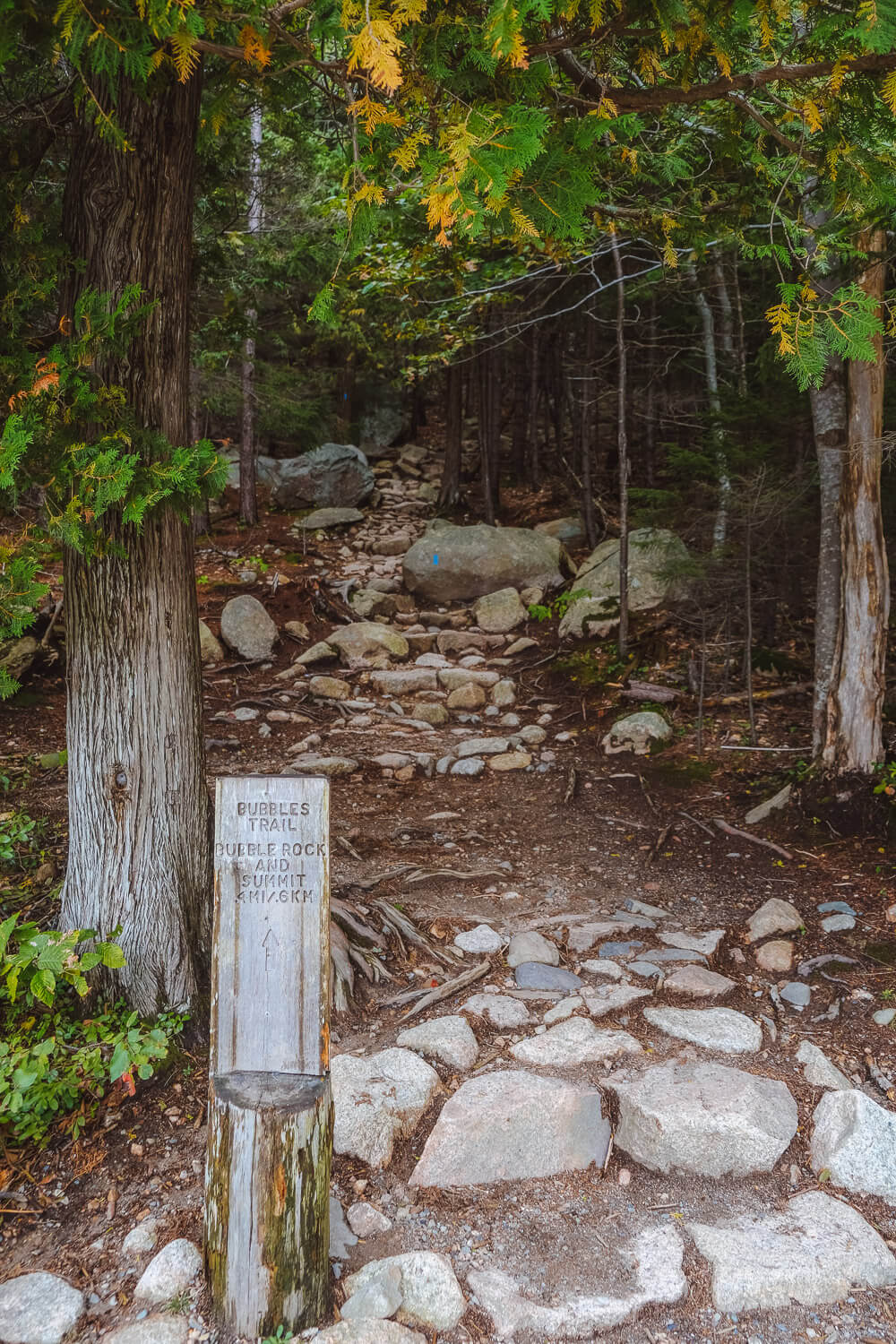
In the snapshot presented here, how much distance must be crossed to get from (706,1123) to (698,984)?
114 centimetres

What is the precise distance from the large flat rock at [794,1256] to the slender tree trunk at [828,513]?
4.00 m

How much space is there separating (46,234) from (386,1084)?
4.08m

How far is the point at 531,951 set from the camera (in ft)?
15.1

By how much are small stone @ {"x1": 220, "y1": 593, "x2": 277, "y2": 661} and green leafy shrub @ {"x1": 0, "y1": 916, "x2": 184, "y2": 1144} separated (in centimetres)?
736

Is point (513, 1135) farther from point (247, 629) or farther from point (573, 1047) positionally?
point (247, 629)

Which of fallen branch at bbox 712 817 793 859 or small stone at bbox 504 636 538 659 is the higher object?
small stone at bbox 504 636 538 659

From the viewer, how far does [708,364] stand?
1237cm

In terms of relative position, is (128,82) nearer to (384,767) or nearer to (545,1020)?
(545,1020)

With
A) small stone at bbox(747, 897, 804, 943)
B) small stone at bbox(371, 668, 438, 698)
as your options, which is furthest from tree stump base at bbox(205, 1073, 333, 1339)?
small stone at bbox(371, 668, 438, 698)

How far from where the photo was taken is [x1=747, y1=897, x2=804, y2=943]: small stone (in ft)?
15.8

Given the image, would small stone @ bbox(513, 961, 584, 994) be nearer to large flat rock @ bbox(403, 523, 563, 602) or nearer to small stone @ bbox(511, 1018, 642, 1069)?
small stone @ bbox(511, 1018, 642, 1069)

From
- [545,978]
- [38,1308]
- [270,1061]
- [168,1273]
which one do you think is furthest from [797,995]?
[38,1308]

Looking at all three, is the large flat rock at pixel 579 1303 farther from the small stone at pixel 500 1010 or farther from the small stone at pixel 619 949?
the small stone at pixel 619 949

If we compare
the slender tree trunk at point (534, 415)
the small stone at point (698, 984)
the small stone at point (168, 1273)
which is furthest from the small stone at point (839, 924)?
the slender tree trunk at point (534, 415)
